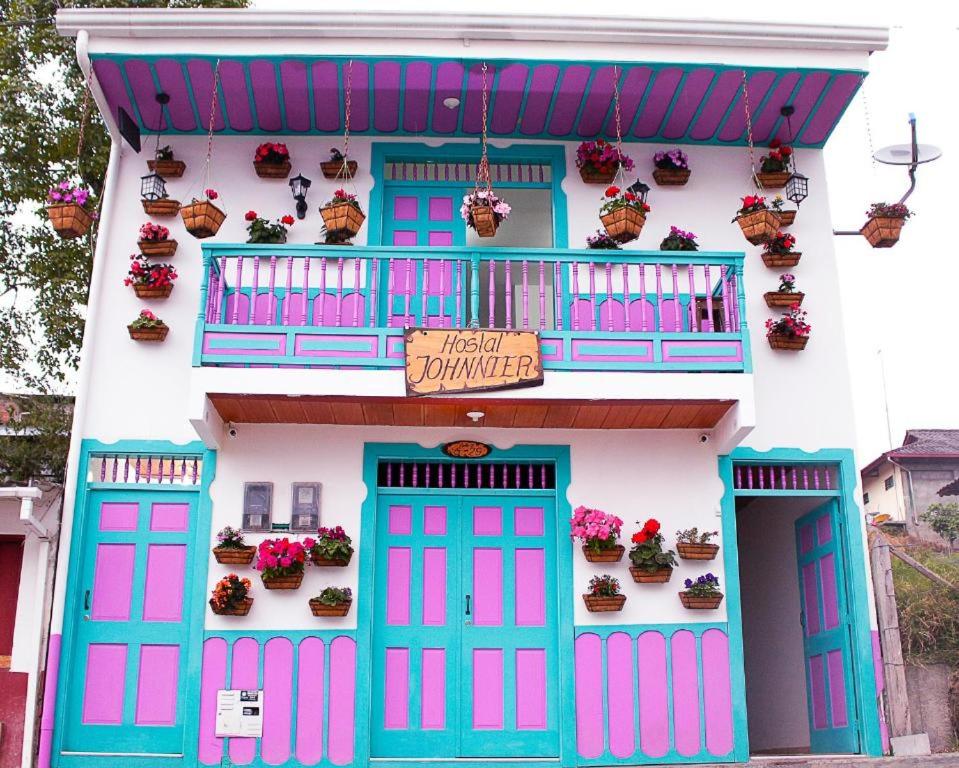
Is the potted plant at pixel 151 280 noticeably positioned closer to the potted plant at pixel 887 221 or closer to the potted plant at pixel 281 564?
the potted plant at pixel 281 564

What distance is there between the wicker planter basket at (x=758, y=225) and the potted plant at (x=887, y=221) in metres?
1.12

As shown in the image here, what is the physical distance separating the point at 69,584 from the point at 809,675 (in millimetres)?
7350

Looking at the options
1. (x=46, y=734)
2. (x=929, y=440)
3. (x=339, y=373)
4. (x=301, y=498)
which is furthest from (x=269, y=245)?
(x=929, y=440)

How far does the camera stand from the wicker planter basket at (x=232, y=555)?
9.54m

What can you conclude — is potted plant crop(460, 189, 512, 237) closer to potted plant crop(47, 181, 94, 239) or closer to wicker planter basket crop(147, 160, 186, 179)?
wicker planter basket crop(147, 160, 186, 179)

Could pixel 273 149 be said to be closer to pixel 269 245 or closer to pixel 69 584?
pixel 269 245

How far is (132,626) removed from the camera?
961 centimetres

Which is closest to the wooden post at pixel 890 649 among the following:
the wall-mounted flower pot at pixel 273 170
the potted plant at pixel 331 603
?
the potted plant at pixel 331 603

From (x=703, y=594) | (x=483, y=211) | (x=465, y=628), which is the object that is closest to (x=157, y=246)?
(x=483, y=211)

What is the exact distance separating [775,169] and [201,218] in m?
5.90

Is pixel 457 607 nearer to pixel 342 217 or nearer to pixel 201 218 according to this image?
pixel 342 217

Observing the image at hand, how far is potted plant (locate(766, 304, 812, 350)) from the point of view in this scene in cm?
1043

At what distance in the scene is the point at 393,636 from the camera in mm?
9773

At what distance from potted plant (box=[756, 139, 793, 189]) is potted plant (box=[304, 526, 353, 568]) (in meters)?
5.71
